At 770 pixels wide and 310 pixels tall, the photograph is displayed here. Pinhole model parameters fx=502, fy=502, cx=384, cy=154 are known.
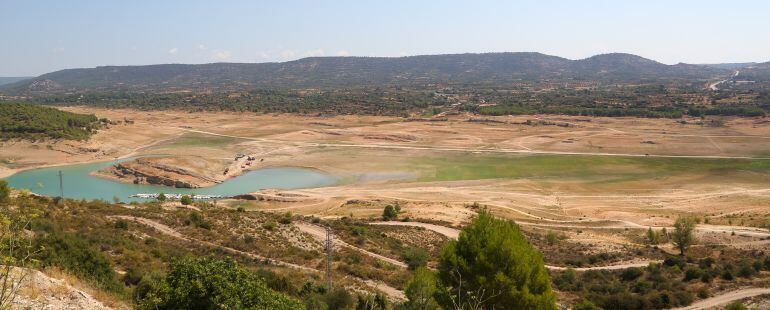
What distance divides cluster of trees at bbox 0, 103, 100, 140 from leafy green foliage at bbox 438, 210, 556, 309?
74742 mm

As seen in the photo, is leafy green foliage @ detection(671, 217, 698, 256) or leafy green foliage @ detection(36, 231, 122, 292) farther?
leafy green foliage @ detection(671, 217, 698, 256)

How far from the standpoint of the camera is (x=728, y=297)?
816 inches

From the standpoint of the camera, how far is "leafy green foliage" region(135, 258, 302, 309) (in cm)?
988

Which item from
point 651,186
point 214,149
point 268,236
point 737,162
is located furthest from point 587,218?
point 214,149

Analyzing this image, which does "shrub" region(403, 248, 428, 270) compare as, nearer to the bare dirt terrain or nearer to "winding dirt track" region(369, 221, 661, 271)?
the bare dirt terrain

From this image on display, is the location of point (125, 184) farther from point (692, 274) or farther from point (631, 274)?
point (692, 274)

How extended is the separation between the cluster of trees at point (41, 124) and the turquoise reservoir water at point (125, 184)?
12.9m

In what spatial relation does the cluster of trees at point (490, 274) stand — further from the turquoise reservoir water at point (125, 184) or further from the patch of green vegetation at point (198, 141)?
the patch of green vegetation at point (198, 141)

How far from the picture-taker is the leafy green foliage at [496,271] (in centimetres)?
1429

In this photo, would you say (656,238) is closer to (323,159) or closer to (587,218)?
(587,218)

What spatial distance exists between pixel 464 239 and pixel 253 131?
8111 cm

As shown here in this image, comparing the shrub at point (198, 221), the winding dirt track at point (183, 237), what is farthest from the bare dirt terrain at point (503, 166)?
the shrub at point (198, 221)

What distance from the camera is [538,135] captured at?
3282 inches

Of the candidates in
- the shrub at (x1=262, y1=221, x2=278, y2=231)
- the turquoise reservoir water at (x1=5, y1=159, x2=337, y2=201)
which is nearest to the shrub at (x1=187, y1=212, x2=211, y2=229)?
the shrub at (x1=262, y1=221, x2=278, y2=231)
